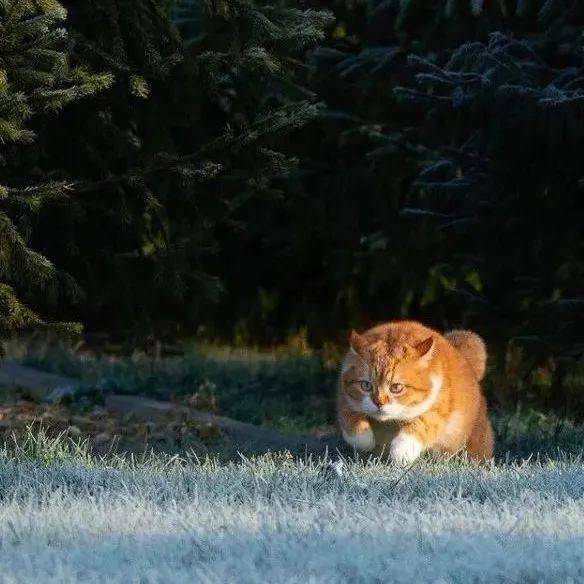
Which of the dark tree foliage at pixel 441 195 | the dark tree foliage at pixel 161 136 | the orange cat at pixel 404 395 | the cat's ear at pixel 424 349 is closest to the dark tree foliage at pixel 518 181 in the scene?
the dark tree foliage at pixel 441 195

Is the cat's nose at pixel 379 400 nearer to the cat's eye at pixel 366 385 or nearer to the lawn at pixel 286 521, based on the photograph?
the cat's eye at pixel 366 385

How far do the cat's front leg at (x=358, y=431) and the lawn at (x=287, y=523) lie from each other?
1.37ft

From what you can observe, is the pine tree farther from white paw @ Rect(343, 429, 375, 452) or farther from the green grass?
the green grass

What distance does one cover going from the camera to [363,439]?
6.97m

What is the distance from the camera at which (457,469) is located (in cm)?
658

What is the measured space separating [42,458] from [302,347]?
23.9 ft

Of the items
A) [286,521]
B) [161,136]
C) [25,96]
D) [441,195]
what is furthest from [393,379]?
[441,195]

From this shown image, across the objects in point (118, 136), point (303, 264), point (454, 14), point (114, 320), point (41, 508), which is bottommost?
point (114, 320)

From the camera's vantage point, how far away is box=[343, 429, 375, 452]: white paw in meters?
6.96

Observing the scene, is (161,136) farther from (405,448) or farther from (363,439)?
(405,448)

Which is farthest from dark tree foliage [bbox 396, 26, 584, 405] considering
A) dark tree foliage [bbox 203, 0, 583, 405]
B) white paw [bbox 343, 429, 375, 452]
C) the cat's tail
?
white paw [bbox 343, 429, 375, 452]

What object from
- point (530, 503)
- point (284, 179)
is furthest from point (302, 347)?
point (530, 503)

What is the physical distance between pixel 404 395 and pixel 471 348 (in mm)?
1279

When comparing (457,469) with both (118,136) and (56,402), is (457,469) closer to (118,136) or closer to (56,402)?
(118,136)
